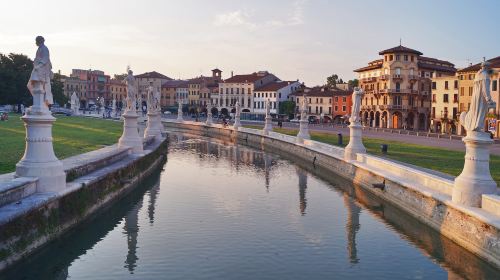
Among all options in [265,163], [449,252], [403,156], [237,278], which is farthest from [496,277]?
[265,163]

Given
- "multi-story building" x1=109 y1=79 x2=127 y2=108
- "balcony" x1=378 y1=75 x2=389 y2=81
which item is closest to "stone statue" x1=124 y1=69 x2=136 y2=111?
"balcony" x1=378 y1=75 x2=389 y2=81

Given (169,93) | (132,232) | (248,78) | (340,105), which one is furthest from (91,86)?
(132,232)

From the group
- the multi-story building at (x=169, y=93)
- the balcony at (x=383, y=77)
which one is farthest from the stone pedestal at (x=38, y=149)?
the multi-story building at (x=169, y=93)

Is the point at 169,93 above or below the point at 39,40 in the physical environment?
above

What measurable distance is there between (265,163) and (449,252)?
25.4m

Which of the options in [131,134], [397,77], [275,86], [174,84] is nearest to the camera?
[131,134]

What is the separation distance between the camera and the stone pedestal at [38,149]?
1531cm

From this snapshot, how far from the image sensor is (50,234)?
1492 centimetres

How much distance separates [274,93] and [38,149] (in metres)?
108

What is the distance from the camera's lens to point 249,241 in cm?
1677

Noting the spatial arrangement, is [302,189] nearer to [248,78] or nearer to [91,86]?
[248,78]

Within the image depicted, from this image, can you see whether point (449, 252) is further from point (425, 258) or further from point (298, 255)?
point (298, 255)

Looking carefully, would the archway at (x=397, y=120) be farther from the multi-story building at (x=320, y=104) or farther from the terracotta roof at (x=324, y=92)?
the multi-story building at (x=320, y=104)

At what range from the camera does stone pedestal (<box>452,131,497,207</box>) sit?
1561 cm
